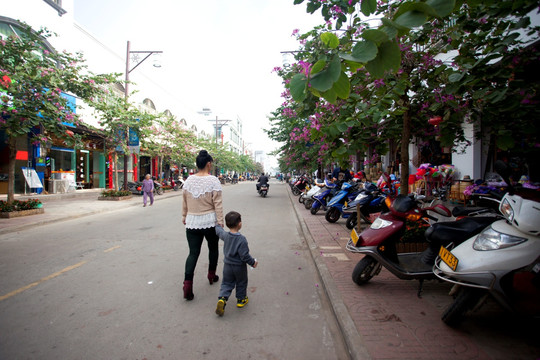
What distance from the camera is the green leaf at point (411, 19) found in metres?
1.45

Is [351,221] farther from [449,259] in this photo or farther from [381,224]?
[449,259]

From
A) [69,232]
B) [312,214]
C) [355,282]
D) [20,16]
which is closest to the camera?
[355,282]

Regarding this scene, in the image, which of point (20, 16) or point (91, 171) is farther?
point (91, 171)

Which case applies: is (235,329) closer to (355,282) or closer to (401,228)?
(355,282)

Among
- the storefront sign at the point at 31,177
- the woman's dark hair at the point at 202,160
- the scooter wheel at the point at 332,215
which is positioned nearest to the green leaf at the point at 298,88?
the woman's dark hair at the point at 202,160

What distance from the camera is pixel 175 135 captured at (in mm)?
24047

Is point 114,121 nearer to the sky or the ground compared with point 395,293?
nearer to the sky

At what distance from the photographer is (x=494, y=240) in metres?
2.64

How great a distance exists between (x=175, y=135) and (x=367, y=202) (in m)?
20.1

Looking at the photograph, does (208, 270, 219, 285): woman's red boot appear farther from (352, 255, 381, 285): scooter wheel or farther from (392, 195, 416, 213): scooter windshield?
(392, 195, 416, 213): scooter windshield

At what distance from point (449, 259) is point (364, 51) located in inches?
92.1

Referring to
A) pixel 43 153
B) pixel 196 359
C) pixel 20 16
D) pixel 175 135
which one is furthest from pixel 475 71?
pixel 175 135

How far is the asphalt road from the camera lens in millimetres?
2648

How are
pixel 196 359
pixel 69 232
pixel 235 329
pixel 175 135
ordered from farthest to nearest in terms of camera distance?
pixel 175 135 < pixel 69 232 < pixel 235 329 < pixel 196 359
